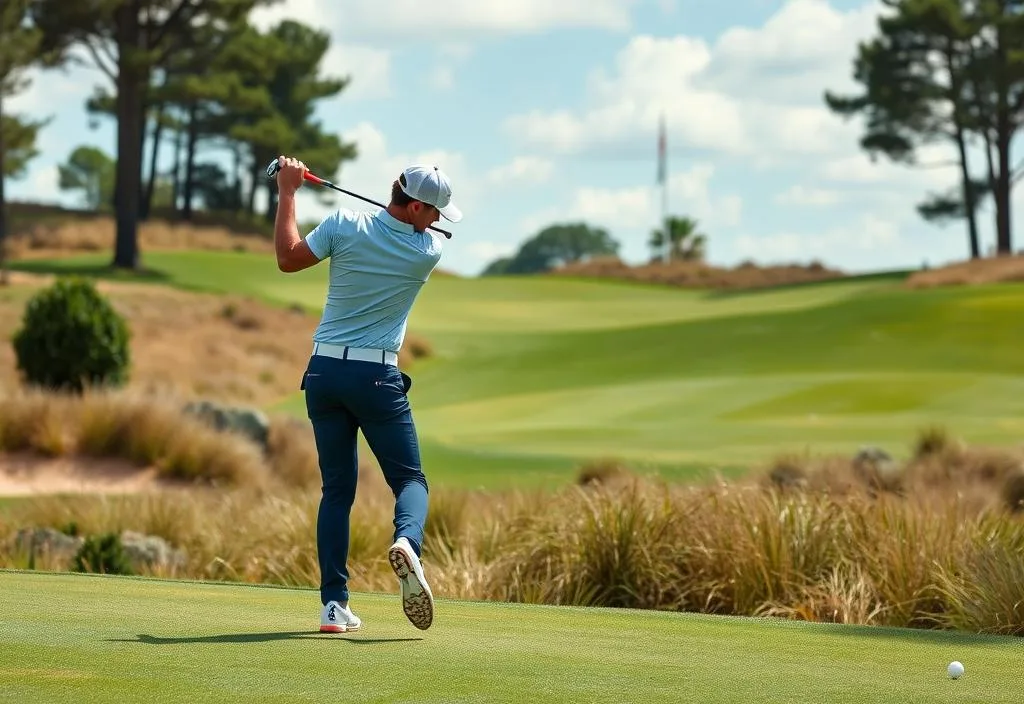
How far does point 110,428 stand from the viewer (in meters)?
19.7

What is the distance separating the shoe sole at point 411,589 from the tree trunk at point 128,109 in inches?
1678

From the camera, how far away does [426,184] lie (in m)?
6.79

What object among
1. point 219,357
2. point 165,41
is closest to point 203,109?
point 165,41

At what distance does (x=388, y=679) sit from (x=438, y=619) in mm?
1856

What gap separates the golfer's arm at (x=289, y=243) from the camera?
21.5ft

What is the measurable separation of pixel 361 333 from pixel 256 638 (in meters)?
1.30

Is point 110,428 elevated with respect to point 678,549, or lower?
elevated

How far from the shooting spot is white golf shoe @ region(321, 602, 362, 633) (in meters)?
6.83

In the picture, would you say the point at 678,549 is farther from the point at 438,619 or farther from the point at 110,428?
the point at 110,428

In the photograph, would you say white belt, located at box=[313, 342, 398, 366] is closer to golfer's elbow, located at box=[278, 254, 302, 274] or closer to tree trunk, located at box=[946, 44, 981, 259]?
golfer's elbow, located at box=[278, 254, 302, 274]

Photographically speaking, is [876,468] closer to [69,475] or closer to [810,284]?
[69,475]

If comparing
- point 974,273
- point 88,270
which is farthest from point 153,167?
point 974,273

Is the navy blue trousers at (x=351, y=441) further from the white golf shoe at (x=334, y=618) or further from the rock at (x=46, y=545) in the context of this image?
the rock at (x=46, y=545)

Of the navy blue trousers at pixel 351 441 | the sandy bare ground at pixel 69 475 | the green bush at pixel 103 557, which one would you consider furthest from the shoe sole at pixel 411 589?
the sandy bare ground at pixel 69 475
